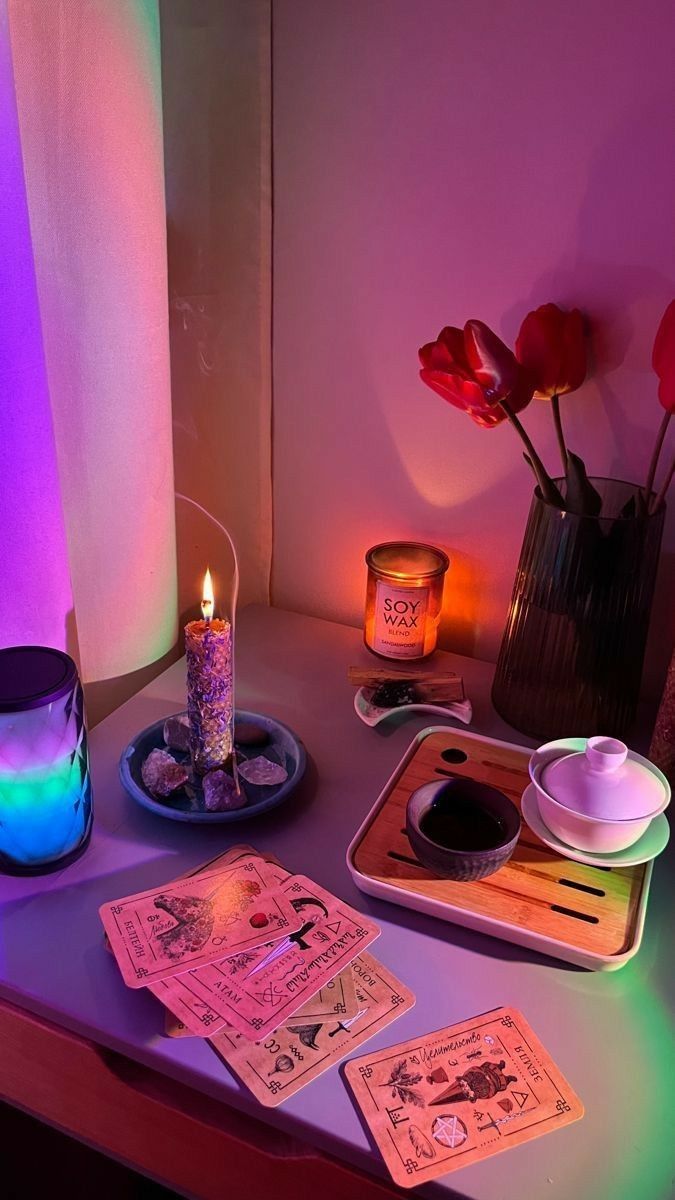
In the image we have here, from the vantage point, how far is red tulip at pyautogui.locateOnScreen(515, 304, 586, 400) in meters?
0.97

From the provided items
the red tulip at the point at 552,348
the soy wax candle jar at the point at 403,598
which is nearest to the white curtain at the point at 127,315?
the soy wax candle jar at the point at 403,598

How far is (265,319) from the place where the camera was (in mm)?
1185

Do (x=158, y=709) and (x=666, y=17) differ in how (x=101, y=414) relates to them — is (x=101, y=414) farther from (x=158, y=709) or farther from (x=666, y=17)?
(x=666, y=17)

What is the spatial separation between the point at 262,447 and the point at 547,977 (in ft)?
2.57

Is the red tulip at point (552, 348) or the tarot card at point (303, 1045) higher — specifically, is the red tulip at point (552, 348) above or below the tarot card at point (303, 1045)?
above

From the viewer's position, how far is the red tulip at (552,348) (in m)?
0.97

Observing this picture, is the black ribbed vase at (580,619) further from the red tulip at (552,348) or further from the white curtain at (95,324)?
the white curtain at (95,324)

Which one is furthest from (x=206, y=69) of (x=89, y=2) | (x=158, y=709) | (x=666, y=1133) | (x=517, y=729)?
(x=666, y=1133)

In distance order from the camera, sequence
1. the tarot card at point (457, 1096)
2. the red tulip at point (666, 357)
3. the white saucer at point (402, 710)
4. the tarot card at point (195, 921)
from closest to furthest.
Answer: the tarot card at point (457, 1096), the tarot card at point (195, 921), the red tulip at point (666, 357), the white saucer at point (402, 710)

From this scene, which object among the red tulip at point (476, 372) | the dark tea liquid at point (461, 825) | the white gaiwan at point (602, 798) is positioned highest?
the red tulip at point (476, 372)

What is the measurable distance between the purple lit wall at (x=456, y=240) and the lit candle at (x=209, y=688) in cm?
37

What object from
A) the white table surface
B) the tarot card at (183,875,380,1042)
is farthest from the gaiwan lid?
the tarot card at (183,875,380,1042)

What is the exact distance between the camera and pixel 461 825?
2.73ft

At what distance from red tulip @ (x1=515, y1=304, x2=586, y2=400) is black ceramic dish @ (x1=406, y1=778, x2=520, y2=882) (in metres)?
0.45
